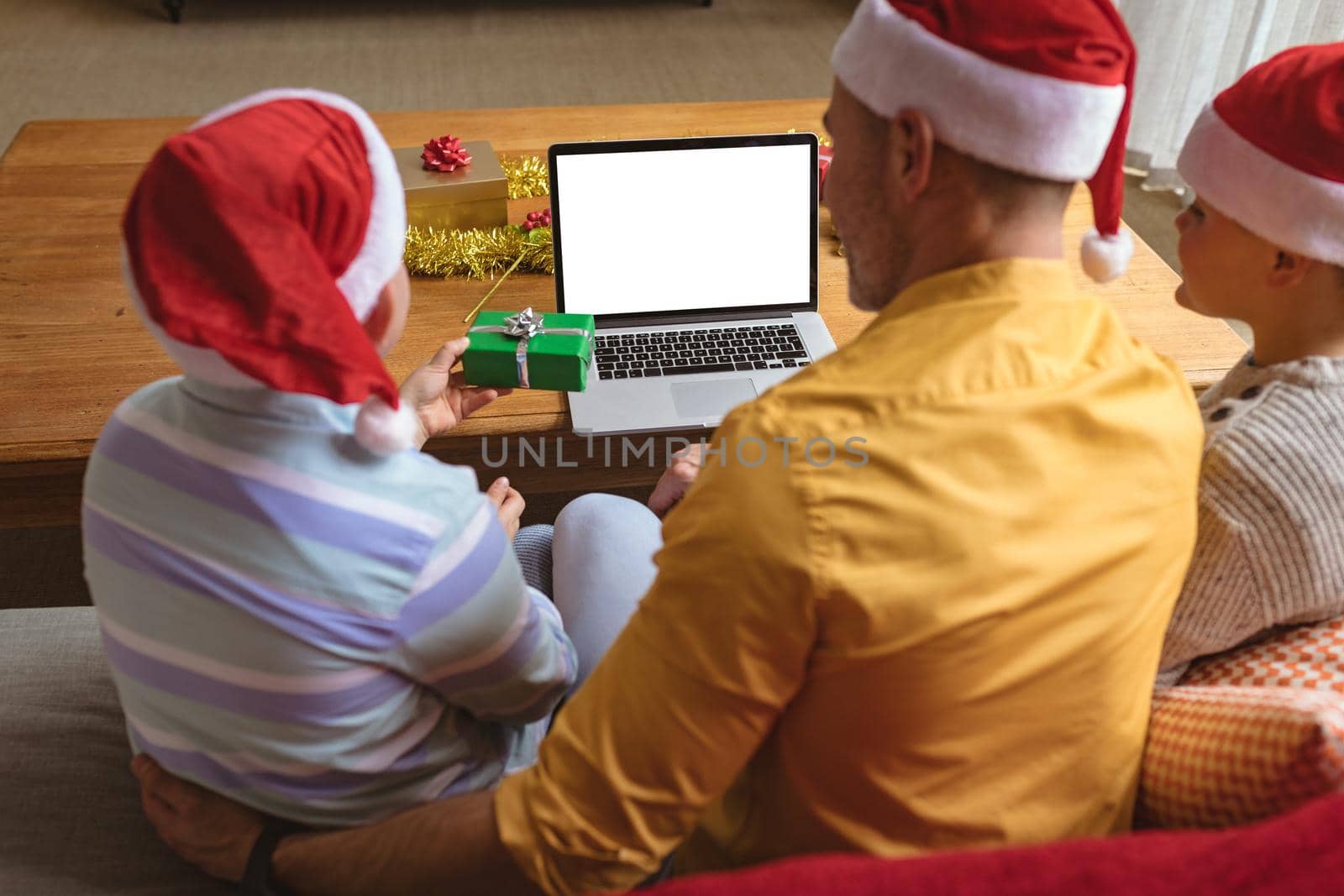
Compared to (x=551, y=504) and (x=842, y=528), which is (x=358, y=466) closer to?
(x=842, y=528)

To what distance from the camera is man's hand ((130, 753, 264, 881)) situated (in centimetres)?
99

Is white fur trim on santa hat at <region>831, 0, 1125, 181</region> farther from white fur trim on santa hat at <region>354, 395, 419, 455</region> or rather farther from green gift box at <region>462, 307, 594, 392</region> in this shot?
green gift box at <region>462, 307, 594, 392</region>

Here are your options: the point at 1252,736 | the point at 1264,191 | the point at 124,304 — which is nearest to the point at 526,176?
the point at 124,304

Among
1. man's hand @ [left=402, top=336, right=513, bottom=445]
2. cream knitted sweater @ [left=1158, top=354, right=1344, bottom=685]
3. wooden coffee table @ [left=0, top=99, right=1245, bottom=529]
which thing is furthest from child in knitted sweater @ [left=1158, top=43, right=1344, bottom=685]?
man's hand @ [left=402, top=336, right=513, bottom=445]

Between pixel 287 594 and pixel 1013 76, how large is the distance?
2.26 feet

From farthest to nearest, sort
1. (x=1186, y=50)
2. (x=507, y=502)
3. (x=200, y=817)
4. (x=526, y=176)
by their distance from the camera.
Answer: (x=1186, y=50) → (x=526, y=176) → (x=507, y=502) → (x=200, y=817)

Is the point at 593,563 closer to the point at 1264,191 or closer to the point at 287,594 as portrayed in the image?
the point at 287,594

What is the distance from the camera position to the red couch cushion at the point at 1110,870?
2.16 ft

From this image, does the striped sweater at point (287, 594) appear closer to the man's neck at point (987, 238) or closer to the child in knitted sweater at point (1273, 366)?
the man's neck at point (987, 238)

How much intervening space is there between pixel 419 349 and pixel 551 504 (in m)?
0.85

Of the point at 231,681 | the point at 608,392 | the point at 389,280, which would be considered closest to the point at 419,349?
the point at 608,392

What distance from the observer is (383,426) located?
83 cm

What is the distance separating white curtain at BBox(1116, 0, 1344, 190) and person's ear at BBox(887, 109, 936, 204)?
2470mm

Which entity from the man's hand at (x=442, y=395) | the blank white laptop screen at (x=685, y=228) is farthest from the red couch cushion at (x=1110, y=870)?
the blank white laptop screen at (x=685, y=228)
